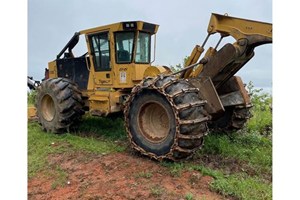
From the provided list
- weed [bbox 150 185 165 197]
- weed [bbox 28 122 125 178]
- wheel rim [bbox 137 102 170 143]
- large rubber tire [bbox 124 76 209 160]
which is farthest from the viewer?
weed [bbox 28 122 125 178]

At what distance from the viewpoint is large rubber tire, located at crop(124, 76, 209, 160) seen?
14.3 ft

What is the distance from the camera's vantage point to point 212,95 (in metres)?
4.72

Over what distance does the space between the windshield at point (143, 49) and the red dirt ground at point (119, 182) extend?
2.13m

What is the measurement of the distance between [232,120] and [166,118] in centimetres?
157

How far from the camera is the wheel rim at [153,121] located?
4887 millimetres

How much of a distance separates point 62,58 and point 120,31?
229cm

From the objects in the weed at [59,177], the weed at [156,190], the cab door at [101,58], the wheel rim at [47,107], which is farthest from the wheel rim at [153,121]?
the wheel rim at [47,107]

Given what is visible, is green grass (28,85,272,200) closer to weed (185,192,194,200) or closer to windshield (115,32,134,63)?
weed (185,192,194,200)

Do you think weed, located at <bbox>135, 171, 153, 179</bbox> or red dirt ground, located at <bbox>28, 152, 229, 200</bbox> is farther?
weed, located at <bbox>135, 171, 153, 179</bbox>

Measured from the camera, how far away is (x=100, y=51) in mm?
6586

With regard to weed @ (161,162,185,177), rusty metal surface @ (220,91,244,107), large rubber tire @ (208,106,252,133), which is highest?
rusty metal surface @ (220,91,244,107)

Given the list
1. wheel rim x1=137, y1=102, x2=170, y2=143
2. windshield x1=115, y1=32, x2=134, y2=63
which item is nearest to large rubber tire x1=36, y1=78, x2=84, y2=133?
windshield x1=115, y1=32, x2=134, y2=63

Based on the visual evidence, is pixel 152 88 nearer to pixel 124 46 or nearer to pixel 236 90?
pixel 236 90

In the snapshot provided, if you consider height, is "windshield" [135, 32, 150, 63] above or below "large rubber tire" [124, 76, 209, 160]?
above
